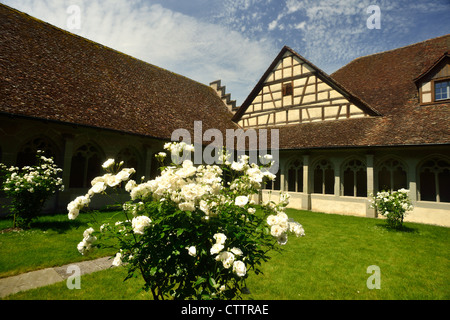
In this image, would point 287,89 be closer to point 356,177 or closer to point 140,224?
point 356,177

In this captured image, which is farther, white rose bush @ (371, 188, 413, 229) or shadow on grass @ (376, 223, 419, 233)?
shadow on grass @ (376, 223, 419, 233)

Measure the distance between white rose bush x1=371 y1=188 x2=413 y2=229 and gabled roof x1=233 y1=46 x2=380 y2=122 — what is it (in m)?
5.48

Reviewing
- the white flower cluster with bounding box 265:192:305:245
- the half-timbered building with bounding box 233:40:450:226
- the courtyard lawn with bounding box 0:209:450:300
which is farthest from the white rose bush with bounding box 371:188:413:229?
the white flower cluster with bounding box 265:192:305:245

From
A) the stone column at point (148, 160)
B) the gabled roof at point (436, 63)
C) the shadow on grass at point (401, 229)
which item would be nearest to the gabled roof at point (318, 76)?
the gabled roof at point (436, 63)

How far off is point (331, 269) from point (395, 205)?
5.34 meters

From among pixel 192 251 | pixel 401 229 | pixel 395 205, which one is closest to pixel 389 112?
pixel 395 205

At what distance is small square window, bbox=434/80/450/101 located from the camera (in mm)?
10953

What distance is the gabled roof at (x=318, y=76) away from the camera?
12.6m

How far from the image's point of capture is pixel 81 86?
10.9 m

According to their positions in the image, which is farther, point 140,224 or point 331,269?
point 331,269

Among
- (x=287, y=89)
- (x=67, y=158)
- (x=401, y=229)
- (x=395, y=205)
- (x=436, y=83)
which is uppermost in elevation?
(x=287, y=89)

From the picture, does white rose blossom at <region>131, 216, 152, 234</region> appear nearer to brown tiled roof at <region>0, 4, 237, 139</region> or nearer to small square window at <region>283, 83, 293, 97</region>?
brown tiled roof at <region>0, 4, 237, 139</region>

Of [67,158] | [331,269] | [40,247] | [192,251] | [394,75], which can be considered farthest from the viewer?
[394,75]
